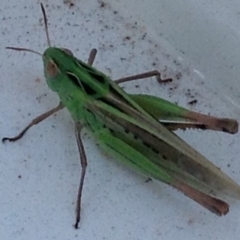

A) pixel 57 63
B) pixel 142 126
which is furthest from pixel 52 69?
pixel 142 126

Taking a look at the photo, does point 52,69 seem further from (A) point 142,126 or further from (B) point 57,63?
(A) point 142,126

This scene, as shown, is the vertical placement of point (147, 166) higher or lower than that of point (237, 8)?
lower

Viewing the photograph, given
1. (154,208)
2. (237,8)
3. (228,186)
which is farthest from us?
(237,8)

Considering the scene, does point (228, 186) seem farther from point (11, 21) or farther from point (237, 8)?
point (11, 21)

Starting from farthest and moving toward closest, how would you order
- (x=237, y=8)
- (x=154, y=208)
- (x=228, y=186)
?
(x=237, y=8) → (x=154, y=208) → (x=228, y=186)

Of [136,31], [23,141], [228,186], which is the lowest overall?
[23,141]

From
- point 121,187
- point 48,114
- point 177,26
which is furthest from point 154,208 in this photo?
point 177,26
